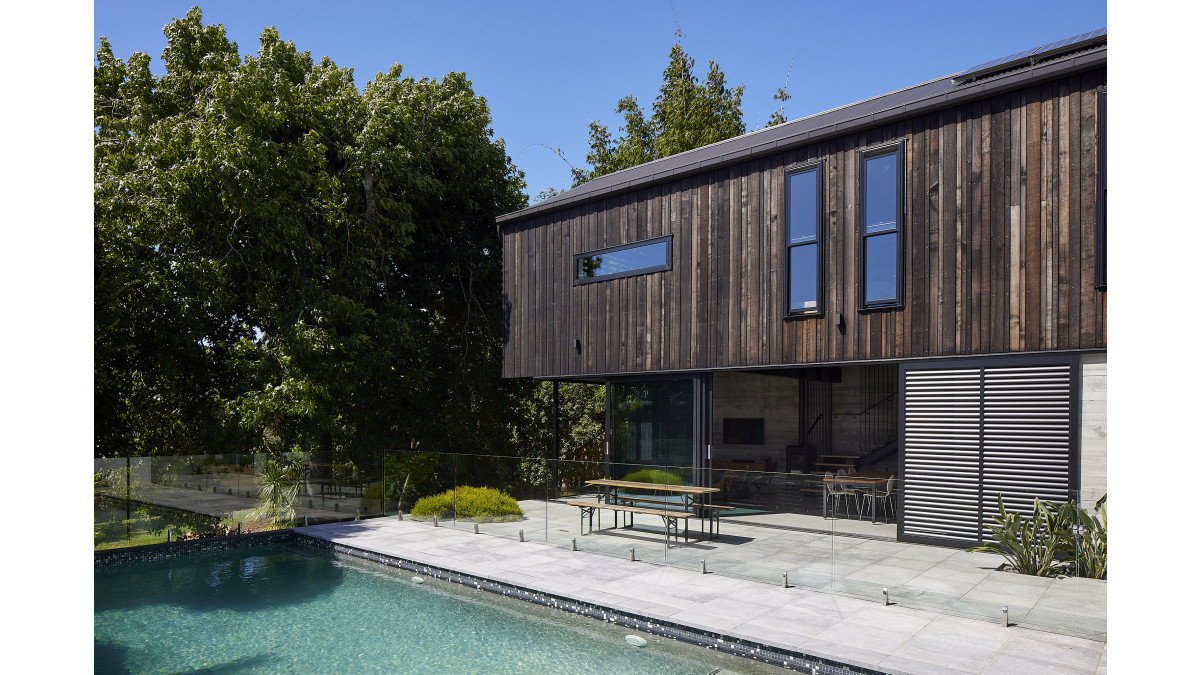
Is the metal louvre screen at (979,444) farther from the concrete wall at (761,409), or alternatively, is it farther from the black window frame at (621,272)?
the concrete wall at (761,409)

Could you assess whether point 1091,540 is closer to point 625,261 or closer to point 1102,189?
point 1102,189

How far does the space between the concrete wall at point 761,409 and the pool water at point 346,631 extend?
8.79 metres

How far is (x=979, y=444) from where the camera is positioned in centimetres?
872

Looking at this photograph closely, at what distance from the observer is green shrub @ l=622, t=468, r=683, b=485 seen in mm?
9159

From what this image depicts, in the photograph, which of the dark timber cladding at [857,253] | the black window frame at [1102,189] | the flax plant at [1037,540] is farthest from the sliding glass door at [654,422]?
the black window frame at [1102,189]

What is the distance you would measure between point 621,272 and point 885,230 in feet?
15.1

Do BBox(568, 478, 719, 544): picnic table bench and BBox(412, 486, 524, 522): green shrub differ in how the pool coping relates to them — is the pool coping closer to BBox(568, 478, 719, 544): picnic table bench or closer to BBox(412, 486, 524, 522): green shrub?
BBox(412, 486, 524, 522): green shrub

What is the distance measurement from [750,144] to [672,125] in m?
15.5

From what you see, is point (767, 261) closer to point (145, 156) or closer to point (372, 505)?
point (372, 505)

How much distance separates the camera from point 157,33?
1587 cm

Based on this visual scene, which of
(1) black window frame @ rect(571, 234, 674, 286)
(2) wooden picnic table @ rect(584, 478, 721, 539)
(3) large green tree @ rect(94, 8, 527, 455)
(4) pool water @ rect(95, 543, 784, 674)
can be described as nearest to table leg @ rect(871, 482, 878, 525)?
(2) wooden picnic table @ rect(584, 478, 721, 539)

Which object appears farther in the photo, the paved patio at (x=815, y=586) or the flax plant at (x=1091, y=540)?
the flax plant at (x=1091, y=540)

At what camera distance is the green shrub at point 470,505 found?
10.7 meters
